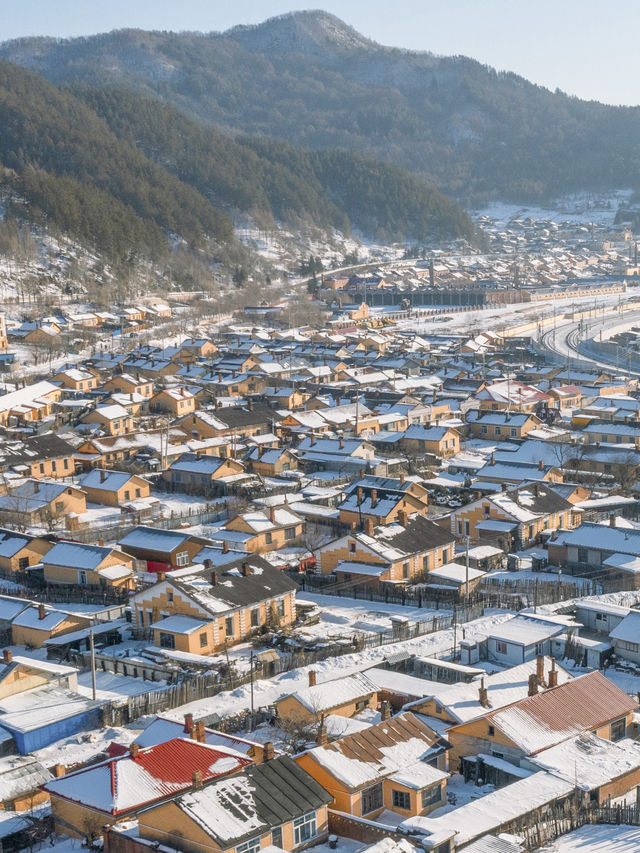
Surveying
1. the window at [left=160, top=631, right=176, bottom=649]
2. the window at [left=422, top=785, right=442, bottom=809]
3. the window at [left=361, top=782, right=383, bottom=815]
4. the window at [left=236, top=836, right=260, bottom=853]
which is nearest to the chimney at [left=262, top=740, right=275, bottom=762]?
the window at [left=361, top=782, right=383, bottom=815]

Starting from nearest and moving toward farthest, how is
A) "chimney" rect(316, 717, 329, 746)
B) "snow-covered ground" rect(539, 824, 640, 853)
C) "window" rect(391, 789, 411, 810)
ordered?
1. "snow-covered ground" rect(539, 824, 640, 853)
2. "window" rect(391, 789, 411, 810)
3. "chimney" rect(316, 717, 329, 746)

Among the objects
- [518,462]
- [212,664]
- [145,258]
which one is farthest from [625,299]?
[212,664]

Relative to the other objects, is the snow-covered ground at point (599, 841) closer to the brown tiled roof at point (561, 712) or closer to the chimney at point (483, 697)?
the brown tiled roof at point (561, 712)

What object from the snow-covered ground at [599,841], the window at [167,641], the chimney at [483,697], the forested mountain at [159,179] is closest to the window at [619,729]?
the chimney at [483,697]

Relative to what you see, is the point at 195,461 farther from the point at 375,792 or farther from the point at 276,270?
the point at 276,270

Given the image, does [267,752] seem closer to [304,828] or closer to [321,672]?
[304,828]

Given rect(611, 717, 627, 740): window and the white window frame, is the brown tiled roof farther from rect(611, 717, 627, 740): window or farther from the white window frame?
the white window frame
